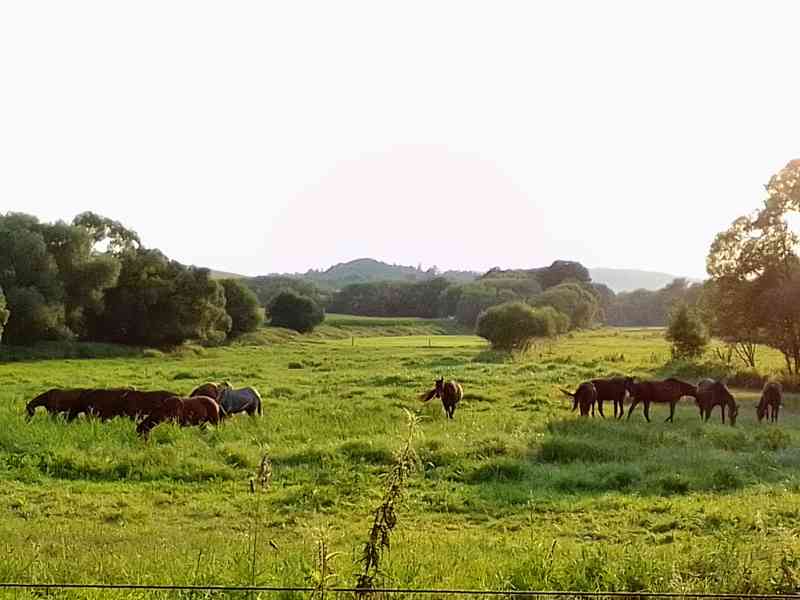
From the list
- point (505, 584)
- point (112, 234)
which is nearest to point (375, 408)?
point (505, 584)

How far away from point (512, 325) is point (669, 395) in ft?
109

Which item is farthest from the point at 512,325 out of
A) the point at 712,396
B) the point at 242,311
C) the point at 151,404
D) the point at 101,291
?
the point at 151,404

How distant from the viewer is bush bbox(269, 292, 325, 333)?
3140 inches

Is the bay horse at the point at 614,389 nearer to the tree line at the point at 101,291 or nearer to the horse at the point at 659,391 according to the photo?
the horse at the point at 659,391

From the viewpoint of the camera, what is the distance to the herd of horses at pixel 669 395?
73.6 ft

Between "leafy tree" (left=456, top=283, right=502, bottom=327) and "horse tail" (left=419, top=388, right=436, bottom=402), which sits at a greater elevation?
"leafy tree" (left=456, top=283, right=502, bottom=327)

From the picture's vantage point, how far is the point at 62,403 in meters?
19.9

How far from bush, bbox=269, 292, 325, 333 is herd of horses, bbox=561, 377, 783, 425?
58.4 m

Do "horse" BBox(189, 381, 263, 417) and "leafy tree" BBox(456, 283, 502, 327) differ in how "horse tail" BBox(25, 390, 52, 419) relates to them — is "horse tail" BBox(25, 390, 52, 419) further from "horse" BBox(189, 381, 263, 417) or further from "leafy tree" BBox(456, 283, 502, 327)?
"leafy tree" BBox(456, 283, 502, 327)

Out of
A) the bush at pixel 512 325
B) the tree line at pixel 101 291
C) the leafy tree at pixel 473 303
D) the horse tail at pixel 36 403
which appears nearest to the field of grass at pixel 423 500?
the horse tail at pixel 36 403

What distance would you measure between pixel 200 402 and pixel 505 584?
13051 millimetres

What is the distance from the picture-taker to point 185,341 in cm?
5828

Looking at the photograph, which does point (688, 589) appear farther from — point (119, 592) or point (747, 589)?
point (119, 592)

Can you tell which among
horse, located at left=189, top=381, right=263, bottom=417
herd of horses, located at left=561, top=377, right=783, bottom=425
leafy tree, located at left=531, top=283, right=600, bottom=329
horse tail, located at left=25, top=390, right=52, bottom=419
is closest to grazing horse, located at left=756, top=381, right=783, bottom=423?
herd of horses, located at left=561, top=377, right=783, bottom=425
